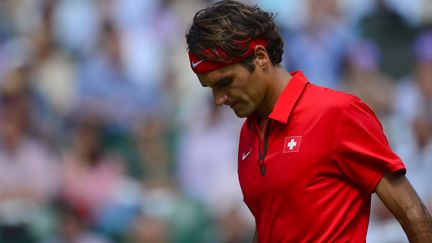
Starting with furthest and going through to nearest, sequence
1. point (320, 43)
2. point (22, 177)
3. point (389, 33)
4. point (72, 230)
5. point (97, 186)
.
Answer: point (389, 33) → point (320, 43) → point (22, 177) → point (97, 186) → point (72, 230)

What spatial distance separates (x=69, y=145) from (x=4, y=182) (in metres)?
0.65

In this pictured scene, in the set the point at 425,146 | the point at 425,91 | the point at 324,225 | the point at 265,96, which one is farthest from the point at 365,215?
the point at 425,91

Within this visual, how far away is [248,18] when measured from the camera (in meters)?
3.82

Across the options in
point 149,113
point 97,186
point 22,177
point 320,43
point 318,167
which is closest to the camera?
point 318,167

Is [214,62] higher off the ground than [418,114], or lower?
higher

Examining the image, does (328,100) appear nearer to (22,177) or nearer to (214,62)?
(214,62)

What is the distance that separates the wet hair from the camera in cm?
376

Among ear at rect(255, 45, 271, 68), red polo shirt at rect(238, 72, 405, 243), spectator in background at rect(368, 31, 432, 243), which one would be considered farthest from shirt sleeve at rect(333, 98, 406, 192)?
spectator in background at rect(368, 31, 432, 243)

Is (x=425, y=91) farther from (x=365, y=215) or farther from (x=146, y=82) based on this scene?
(x=365, y=215)

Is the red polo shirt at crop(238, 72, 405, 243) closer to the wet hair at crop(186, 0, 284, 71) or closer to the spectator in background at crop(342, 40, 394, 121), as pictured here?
the wet hair at crop(186, 0, 284, 71)

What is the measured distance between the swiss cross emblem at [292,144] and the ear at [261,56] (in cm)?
30

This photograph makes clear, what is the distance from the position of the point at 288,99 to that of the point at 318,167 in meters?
0.31

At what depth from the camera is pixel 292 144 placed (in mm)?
3758

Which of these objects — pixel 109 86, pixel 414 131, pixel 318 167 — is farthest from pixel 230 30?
pixel 109 86
